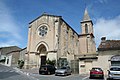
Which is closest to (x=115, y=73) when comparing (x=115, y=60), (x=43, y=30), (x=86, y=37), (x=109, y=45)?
(x=115, y=60)

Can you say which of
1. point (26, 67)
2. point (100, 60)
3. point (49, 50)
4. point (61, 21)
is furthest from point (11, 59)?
point (100, 60)

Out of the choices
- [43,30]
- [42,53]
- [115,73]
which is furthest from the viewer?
[43,30]

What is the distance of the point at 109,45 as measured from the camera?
2302 cm

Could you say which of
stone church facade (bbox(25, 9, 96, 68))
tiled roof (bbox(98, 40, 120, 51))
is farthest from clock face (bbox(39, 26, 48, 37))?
tiled roof (bbox(98, 40, 120, 51))

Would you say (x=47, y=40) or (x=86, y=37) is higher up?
(x=86, y=37)

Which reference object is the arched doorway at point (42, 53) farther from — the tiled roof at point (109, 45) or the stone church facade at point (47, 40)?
the tiled roof at point (109, 45)

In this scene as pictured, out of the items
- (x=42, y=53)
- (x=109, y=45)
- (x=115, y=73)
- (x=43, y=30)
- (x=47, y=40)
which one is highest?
(x=43, y=30)

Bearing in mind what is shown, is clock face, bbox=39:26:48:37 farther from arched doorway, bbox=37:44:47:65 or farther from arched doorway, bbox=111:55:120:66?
arched doorway, bbox=111:55:120:66

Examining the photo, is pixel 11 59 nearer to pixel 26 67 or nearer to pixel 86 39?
pixel 26 67

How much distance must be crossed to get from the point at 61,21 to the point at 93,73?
19.3 metres

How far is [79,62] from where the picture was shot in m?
24.8

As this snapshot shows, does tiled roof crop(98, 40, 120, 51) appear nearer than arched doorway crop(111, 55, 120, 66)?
No

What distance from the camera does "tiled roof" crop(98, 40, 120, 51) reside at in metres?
22.1

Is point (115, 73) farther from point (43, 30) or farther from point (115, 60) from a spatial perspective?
point (43, 30)
